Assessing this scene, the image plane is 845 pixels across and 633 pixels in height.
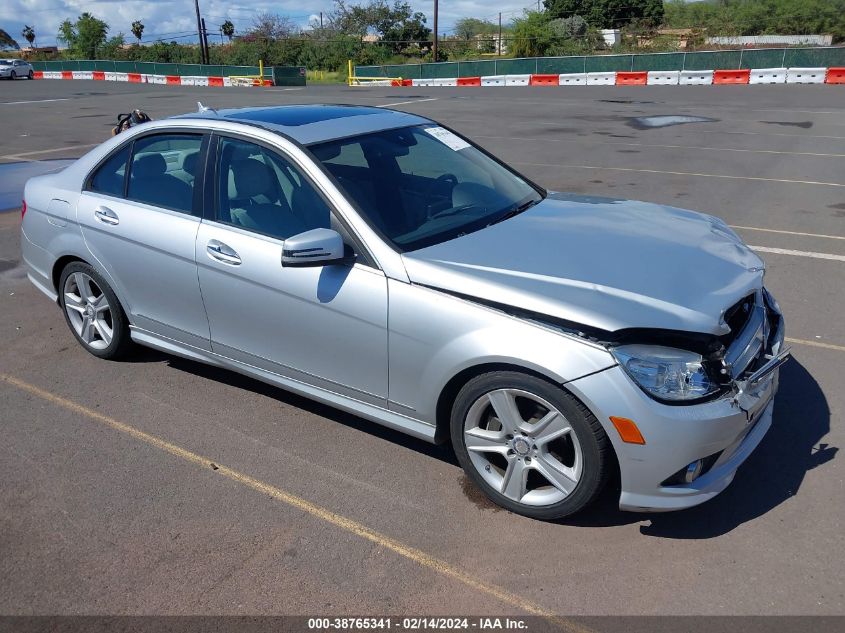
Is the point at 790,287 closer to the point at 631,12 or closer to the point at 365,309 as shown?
the point at 365,309

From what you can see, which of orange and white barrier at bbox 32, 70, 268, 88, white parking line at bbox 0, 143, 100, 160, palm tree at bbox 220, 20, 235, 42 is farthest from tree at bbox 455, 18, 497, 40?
white parking line at bbox 0, 143, 100, 160

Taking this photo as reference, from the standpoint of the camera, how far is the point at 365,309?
3.60 m

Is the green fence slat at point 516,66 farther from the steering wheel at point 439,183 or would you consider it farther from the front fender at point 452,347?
the front fender at point 452,347

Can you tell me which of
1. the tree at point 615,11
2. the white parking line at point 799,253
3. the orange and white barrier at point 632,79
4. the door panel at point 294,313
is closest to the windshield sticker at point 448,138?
the door panel at point 294,313

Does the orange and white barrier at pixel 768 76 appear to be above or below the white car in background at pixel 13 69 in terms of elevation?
below

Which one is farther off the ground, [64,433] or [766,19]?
[766,19]

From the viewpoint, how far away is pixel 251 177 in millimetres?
4262

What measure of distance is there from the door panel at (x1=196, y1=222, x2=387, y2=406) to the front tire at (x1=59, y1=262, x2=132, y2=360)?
3.34ft

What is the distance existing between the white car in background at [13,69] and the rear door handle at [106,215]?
54.2 metres

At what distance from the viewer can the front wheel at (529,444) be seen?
312 cm

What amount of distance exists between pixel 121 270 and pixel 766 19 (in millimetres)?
69131

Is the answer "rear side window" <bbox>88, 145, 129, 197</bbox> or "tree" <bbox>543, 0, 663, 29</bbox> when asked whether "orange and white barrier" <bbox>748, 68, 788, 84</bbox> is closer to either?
"rear side window" <bbox>88, 145, 129, 197</bbox>

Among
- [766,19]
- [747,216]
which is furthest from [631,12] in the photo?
[747,216]

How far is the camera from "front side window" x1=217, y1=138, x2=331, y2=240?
3929 millimetres
